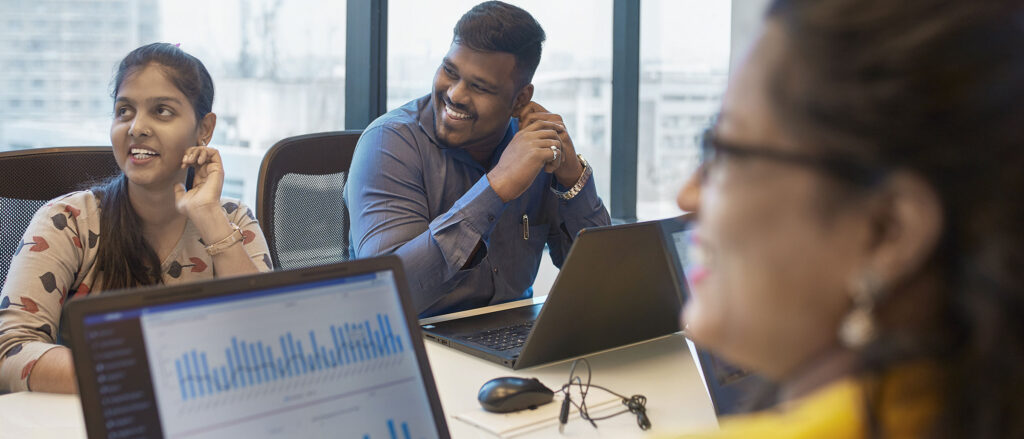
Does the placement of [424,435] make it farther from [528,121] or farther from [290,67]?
[290,67]

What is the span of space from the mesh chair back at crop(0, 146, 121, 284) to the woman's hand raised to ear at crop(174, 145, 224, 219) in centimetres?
15

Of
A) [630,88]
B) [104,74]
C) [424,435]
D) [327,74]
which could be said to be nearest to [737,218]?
[424,435]

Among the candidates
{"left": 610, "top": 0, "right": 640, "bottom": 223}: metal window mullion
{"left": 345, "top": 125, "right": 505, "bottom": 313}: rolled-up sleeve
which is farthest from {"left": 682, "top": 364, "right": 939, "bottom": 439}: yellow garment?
{"left": 610, "top": 0, "right": 640, "bottom": 223}: metal window mullion

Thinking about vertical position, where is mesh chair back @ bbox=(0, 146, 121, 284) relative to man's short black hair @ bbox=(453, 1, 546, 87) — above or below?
below

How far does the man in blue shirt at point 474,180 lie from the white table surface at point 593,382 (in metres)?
0.38

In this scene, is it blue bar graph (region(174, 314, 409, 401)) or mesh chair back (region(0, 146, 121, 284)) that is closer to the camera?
blue bar graph (region(174, 314, 409, 401))

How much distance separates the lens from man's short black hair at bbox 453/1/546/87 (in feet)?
6.64

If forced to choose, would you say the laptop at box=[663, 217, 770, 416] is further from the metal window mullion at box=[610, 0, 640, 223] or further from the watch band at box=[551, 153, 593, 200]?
the metal window mullion at box=[610, 0, 640, 223]

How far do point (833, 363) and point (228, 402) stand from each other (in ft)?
1.80

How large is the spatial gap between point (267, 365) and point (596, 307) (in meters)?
0.69

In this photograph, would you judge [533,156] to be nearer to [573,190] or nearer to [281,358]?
[573,190]

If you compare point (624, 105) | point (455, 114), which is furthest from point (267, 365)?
point (624, 105)

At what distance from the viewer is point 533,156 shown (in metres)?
1.97

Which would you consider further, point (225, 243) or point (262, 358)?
point (225, 243)
